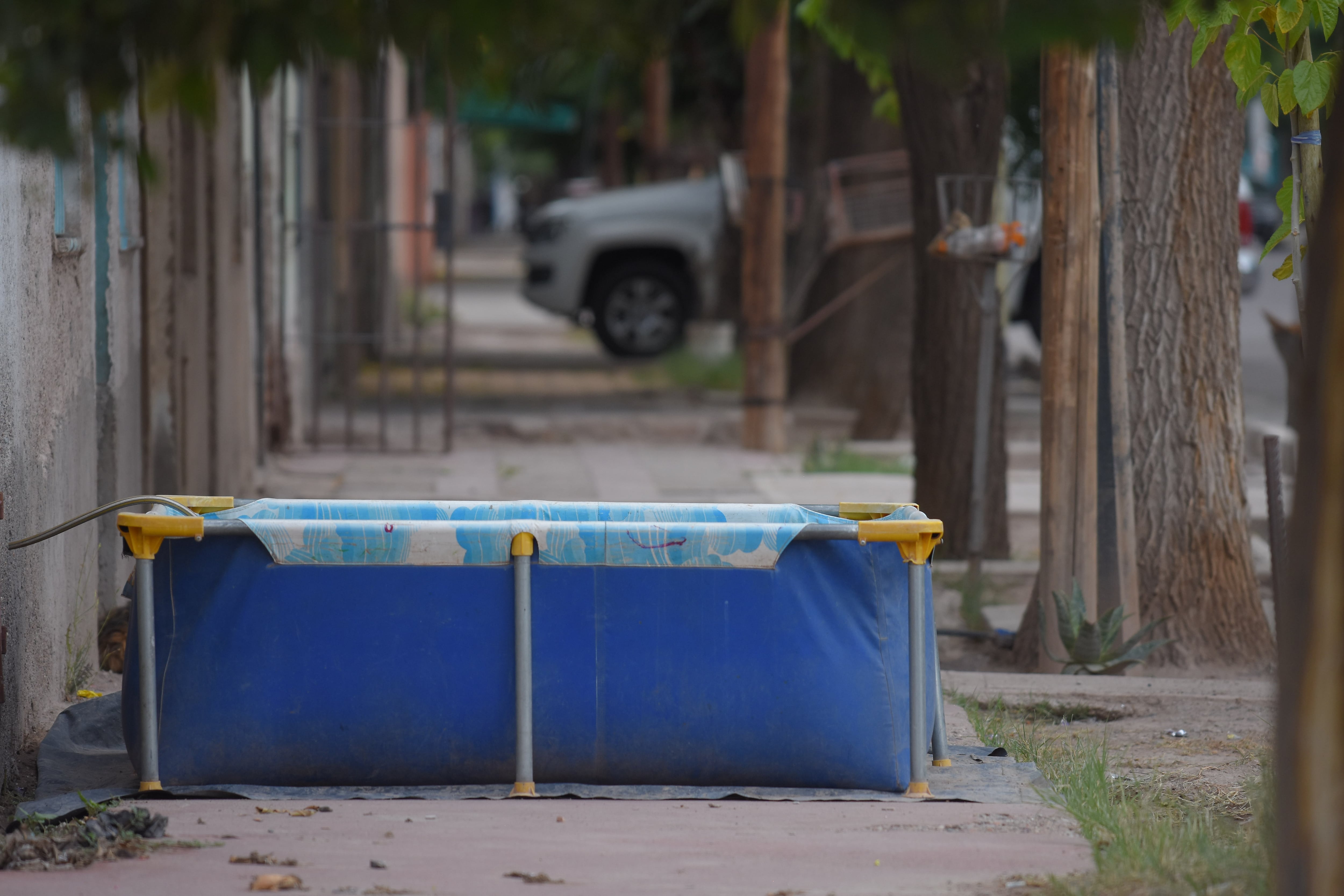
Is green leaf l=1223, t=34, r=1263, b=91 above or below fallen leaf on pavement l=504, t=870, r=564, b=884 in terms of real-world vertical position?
above

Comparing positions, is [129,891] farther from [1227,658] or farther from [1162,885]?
[1227,658]

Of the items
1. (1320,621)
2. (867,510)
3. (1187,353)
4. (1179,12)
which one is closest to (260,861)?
(867,510)

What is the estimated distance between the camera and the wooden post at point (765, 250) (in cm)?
1118

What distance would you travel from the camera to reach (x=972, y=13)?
2.11 m

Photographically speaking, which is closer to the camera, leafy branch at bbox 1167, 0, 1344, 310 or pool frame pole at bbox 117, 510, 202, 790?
pool frame pole at bbox 117, 510, 202, 790

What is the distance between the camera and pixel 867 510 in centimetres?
446

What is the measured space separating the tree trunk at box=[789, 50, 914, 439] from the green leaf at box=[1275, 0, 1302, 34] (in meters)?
6.63

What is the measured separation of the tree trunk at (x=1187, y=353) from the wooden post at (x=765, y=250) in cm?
536

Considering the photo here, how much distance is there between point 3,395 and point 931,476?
4.59m

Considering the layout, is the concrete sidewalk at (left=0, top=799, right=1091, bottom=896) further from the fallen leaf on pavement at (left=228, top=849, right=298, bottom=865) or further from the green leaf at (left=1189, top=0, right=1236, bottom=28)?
the green leaf at (left=1189, top=0, right=1236, bottom=28)

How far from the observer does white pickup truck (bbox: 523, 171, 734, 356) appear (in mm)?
15734

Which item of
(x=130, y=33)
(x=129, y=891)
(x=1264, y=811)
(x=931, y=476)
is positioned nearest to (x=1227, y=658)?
(x=931, y=476)

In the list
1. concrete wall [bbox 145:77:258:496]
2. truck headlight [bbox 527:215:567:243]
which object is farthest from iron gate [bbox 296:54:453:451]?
truck headlight [bbox 527:215:567:243]

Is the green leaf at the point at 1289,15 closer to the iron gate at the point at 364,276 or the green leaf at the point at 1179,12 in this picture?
the green leaf at the point at 1179,12
